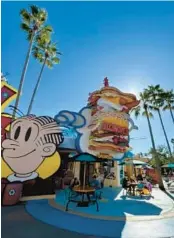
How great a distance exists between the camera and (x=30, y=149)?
3045 millimetres

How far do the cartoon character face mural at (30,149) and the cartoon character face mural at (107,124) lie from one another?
11.9 metres

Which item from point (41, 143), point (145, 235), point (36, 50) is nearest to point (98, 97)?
point (36, 50)

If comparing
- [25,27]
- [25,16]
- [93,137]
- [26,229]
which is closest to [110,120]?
[93,137]

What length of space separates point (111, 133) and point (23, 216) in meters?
9.96

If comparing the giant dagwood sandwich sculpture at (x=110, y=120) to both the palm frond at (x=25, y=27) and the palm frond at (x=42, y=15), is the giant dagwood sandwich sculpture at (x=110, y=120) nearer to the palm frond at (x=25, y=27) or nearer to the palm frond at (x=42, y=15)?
the palm frond at (x=42, y=15)

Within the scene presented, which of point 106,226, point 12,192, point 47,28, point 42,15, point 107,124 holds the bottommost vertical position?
point 106,226

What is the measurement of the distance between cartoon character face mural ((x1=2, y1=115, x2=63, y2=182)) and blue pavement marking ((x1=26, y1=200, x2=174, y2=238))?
16.0ft

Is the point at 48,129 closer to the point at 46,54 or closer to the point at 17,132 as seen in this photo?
the point at 17,132

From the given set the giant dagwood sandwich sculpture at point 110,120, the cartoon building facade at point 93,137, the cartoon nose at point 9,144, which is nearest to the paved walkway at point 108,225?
the cartoon building facade at point 93,137

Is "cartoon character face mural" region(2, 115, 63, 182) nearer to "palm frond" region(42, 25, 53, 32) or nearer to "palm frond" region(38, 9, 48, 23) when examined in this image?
"palm frond" region(38, 9, 48, 23)

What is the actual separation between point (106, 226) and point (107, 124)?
386 inches

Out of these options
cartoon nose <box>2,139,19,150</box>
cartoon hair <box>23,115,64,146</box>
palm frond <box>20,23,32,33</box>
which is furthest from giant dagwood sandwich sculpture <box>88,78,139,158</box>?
cartoon nose <box>2,139,19,150</box>

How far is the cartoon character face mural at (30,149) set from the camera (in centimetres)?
301

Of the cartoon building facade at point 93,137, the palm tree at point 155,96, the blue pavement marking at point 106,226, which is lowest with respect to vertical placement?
the blue pavement marking at point 106,226
